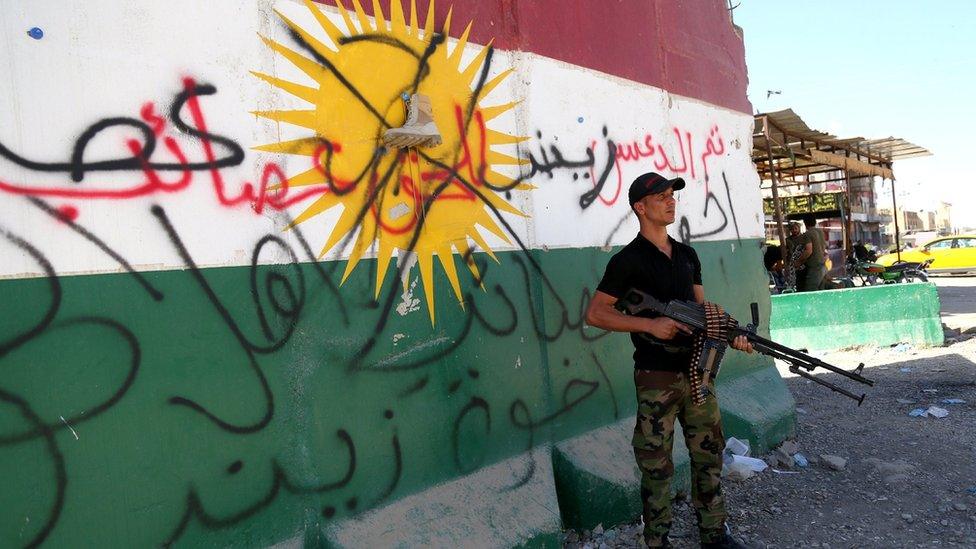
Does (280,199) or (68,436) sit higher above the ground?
(280,199)

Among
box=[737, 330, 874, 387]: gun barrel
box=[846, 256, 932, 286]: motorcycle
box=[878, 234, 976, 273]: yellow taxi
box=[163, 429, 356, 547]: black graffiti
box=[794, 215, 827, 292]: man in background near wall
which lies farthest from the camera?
box=[878, 234, 976, 273]: yellow taxi

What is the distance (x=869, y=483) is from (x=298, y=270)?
3.64 metres

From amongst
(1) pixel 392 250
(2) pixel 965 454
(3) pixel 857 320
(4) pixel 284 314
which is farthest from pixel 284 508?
(3) pixel 857 320

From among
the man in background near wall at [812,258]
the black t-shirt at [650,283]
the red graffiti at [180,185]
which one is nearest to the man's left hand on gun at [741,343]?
Answer: the black t-shirt at [650,283]

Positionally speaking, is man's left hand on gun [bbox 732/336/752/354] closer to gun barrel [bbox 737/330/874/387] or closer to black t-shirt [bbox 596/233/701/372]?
gun barrel [bbox 737/330/874/387]

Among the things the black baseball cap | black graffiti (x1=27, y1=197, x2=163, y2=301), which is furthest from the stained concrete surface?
black graffiti (x1=27, y1=197, x2=163, y2=301)

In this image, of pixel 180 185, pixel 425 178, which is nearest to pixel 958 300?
pixel 425 178

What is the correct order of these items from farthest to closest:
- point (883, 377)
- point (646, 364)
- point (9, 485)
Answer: point (883, 377) < point (646, 364) < point (9, 485)

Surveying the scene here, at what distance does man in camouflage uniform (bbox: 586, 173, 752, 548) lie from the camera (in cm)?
314

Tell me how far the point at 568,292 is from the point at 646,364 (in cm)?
78

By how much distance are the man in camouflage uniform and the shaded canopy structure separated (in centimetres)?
672

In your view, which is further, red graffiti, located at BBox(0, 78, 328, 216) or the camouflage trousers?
the camouflage trousers

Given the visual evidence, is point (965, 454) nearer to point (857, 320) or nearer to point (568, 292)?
point (568, 292)

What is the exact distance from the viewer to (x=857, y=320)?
8469mm
